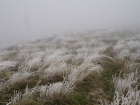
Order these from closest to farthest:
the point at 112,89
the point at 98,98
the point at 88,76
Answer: the point at 98,98 → the point at 112,89 → the point at 88,76

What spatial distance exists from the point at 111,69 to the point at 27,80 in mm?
2038

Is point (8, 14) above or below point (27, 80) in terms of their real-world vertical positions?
above

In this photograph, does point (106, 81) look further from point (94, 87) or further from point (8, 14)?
point (8, 14)

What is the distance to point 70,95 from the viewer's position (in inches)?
76.7

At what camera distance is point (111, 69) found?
332cm

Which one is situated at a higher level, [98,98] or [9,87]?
[9,87]

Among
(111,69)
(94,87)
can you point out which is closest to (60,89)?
(94,87)

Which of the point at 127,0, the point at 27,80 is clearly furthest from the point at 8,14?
the point at 27,80

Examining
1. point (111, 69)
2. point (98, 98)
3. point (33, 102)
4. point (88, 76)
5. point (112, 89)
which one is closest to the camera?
point (33, 102)

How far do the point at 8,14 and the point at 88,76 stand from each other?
147m

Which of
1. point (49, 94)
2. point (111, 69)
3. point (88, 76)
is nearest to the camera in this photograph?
point (49, 94)

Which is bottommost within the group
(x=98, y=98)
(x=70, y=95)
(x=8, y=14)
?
(x=98, y=98)

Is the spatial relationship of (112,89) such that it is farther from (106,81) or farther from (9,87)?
(9,87)

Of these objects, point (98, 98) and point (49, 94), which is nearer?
point (49, 94)
